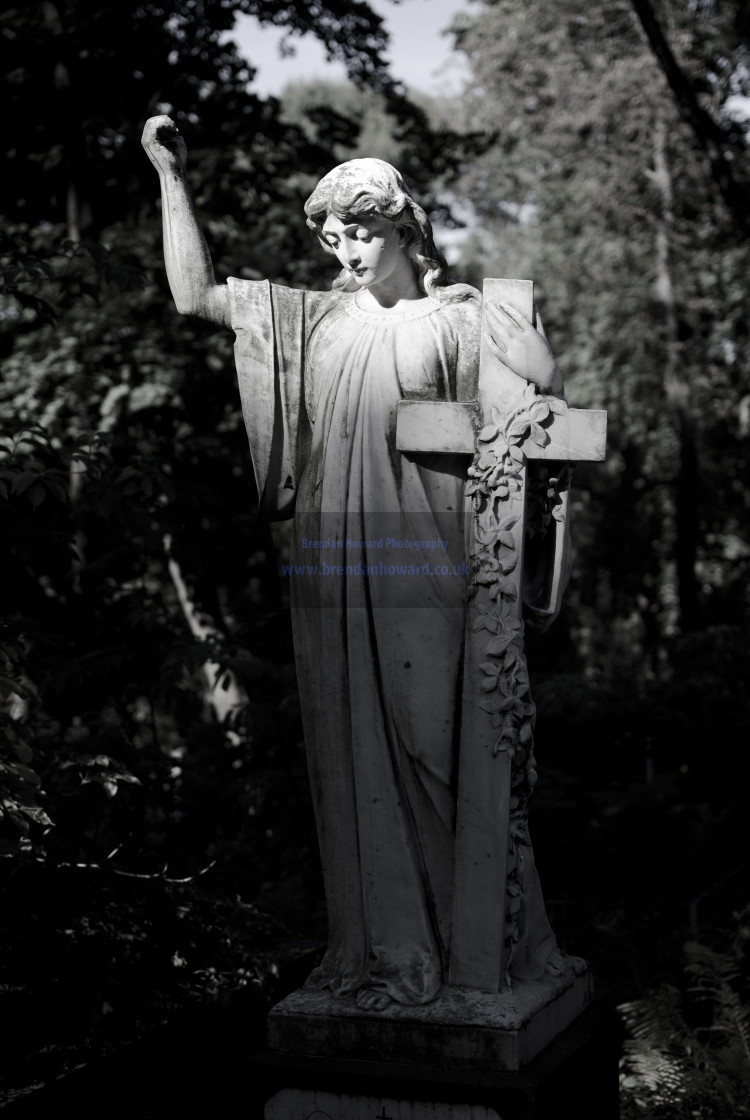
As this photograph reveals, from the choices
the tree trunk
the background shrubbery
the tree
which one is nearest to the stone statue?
the background shrubbery

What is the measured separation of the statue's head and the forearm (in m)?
0.33

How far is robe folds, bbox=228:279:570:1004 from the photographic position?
3.67m

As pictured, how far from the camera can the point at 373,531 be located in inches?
147

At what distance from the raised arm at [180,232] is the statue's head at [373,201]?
0.34 meters

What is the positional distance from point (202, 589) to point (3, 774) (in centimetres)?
473

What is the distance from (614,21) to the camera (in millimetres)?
18969

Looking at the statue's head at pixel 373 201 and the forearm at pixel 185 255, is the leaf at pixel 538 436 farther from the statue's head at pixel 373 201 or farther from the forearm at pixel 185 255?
the forearm at pixel 185 255

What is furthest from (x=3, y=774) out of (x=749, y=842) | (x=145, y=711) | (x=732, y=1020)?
(x=145, y=711)

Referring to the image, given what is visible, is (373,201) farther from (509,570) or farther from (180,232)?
(509,570)

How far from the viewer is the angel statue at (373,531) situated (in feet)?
12.0

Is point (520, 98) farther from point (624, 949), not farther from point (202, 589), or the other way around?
point (624, 949)

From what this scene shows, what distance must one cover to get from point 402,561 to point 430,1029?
1231 millimetres

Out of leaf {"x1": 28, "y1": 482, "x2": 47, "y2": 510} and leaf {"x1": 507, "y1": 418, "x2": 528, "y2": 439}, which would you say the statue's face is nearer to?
leaf {"x1": 507, "y1": 418, "x2": 528, "y2": 439}

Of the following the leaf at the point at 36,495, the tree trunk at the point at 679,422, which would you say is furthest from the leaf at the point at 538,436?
the tree trunk at the point at 679,422
